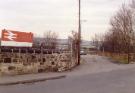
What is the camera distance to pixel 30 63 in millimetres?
27422

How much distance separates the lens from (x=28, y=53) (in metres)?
27.6

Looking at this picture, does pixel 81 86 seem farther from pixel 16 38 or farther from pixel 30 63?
pixel 16 38

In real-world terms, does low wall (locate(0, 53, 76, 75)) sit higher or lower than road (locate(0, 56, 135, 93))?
higher

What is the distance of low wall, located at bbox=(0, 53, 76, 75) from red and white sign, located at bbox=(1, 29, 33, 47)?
47.4 inches

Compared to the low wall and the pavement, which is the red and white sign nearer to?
the low wall

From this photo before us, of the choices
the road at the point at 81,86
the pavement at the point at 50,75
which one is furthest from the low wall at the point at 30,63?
the road at the point at 81,86

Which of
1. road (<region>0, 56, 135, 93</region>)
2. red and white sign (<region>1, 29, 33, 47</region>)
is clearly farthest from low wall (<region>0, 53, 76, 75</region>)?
road (<region>0, 56, 135, 93</region>)

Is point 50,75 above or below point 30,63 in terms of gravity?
below

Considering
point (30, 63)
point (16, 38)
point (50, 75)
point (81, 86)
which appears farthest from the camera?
point (16, 38)

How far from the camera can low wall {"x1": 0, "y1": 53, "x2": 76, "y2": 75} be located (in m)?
25.4

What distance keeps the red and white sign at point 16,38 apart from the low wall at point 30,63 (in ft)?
3.95

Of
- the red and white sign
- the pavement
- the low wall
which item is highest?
the red and white sign

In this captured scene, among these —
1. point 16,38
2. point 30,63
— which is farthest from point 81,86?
point 16,38

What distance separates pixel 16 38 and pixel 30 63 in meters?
2.26
